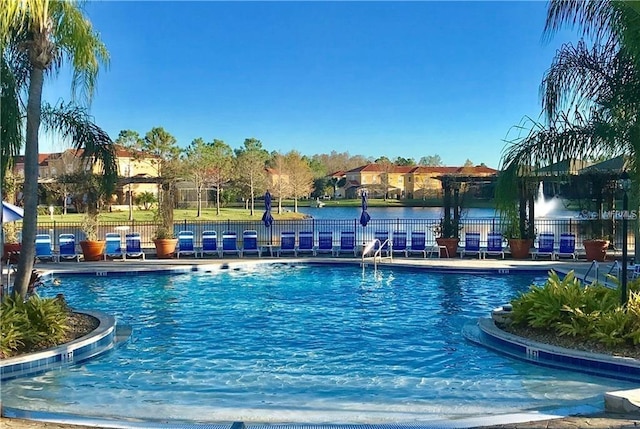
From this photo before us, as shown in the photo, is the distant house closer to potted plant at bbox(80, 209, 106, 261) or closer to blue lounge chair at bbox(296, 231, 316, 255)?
blue lounge chair at bbox(296, 231, 316, 255)

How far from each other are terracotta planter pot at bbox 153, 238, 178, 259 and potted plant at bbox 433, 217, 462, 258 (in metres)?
8.16

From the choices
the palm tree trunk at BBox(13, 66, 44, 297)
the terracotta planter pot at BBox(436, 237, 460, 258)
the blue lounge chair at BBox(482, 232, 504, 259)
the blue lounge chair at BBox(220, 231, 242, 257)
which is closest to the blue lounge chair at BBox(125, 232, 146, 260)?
the blue lounge chair at BBox(220, 231, 242, 257)

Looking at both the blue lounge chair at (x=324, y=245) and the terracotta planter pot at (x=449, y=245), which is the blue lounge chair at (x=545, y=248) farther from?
the blue lounge chair at (x=324, y=245)

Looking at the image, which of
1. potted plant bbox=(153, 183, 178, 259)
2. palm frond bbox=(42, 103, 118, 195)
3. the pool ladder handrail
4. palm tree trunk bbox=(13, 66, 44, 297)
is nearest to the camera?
palm tree trunk bbox=(13, 66, 44, 297)

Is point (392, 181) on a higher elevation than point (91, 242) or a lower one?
higher

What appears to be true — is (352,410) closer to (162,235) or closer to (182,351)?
(182,351)

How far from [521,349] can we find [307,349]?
9.54 feet

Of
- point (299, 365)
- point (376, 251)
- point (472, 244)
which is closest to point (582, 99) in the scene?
point (299, 365)

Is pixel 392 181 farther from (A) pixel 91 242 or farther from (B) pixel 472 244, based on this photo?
(A) pixel 91 242

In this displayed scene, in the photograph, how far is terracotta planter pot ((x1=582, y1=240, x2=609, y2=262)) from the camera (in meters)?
17.1

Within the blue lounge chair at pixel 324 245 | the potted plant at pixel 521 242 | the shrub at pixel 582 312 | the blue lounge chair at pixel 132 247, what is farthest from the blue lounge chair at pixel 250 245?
the shrub at pixel 582 312

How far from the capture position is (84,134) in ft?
33.4

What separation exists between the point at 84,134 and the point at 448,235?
12.1 metres

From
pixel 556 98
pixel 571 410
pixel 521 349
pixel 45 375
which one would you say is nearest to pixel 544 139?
pixel 556 98
